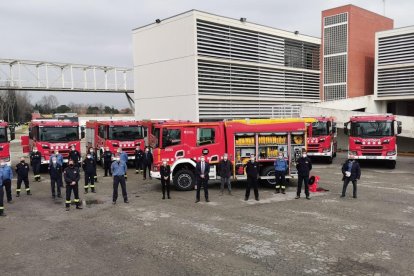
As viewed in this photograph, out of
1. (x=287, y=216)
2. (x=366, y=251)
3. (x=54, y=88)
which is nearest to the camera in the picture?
(x=366, y=251)

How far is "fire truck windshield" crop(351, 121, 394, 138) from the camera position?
20.3m

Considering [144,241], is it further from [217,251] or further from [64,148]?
[64,148]

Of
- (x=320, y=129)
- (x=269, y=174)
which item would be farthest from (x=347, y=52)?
(x=269, y=174)

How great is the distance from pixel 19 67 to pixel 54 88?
6056 mm

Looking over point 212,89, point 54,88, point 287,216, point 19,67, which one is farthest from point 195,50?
point 19,67

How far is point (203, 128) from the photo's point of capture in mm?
15375

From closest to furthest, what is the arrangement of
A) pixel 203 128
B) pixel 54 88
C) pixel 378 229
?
pixel 378 229 < pixel 203 128 < pixel 54 88

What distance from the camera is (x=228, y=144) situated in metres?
15.4

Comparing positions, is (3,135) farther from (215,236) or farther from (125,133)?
(215,236)

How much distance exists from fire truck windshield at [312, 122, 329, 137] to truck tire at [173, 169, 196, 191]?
11.4 metres

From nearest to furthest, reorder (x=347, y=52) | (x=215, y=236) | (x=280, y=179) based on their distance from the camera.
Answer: (x=215, y=236)
(x=280, y=179)
(x=347, y=52)

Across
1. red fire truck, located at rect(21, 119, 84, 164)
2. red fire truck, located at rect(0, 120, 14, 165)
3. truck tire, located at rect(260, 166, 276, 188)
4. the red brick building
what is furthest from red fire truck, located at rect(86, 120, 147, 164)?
the red brick building

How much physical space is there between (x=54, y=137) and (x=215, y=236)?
1466cm

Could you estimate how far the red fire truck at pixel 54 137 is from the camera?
20.3 metres
